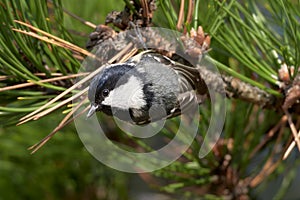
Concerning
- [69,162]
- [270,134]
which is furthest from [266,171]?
[69,162]

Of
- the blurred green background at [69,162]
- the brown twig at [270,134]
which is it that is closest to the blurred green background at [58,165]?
the blurred green background at [69,162]

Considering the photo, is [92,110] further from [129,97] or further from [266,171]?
[266,171]

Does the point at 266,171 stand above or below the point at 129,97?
below

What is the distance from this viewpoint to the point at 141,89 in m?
0.48

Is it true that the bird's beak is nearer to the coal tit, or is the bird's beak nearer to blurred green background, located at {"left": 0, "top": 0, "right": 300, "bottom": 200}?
the coal tit

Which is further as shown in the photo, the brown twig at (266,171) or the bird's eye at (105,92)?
the brown twig at (266,171)

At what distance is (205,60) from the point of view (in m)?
0.52

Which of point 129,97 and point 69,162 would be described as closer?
point 129,97

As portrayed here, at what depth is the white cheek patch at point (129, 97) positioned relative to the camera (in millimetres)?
476

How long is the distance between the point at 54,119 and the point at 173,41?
299 mm

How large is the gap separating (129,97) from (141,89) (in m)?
0.01

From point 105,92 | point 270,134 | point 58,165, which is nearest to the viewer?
point 105,92

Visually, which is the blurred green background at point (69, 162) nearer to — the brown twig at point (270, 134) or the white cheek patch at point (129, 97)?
the brown twig at point (270, 134)

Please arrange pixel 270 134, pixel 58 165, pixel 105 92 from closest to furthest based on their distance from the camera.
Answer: pixel 105 92 < pixel 270 134 < pixel 58 165
